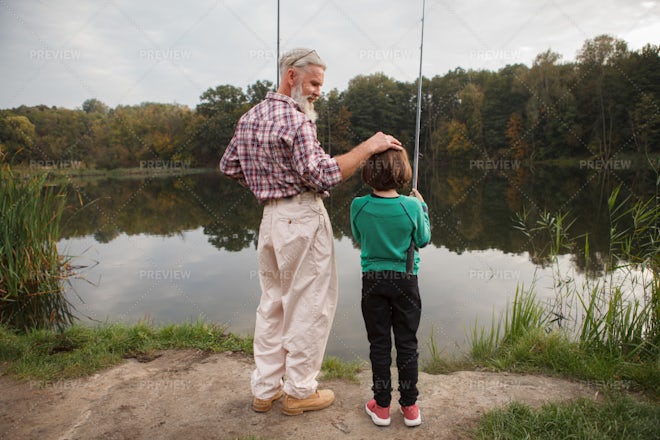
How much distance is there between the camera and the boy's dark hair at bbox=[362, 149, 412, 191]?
2207 mm

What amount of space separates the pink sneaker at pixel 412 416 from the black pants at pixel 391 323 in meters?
0.03

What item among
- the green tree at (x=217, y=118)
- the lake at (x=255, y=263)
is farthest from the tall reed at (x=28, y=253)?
the green tree at (x=217, y=118)

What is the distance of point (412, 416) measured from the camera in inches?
93.2

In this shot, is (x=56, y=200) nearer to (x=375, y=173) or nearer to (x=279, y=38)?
(x=279, y=38)

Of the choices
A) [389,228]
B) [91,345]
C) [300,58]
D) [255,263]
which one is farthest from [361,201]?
[255,263]

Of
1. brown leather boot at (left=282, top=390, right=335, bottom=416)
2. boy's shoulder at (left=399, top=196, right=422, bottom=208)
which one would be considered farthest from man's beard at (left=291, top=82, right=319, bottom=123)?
brown leather boot at (left=282, top=390, right=335, bottom=416)

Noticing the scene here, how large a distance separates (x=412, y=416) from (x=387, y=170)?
1.37 meters

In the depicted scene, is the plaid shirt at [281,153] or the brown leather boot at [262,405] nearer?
the plaid shirt at [281,153]

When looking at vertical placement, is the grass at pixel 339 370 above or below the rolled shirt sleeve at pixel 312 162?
below

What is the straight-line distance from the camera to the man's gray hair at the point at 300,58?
224 cm

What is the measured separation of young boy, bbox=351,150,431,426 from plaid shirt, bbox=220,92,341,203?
277mm

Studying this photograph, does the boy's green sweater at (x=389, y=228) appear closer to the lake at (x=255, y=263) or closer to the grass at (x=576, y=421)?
the grass at (x=576, y=421)

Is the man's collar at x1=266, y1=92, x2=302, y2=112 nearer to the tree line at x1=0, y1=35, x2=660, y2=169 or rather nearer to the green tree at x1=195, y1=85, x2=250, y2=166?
the tree line at x1=0, y1=35, x2=660, y2=169

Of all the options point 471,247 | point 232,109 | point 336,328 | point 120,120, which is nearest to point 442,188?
point 471,247
